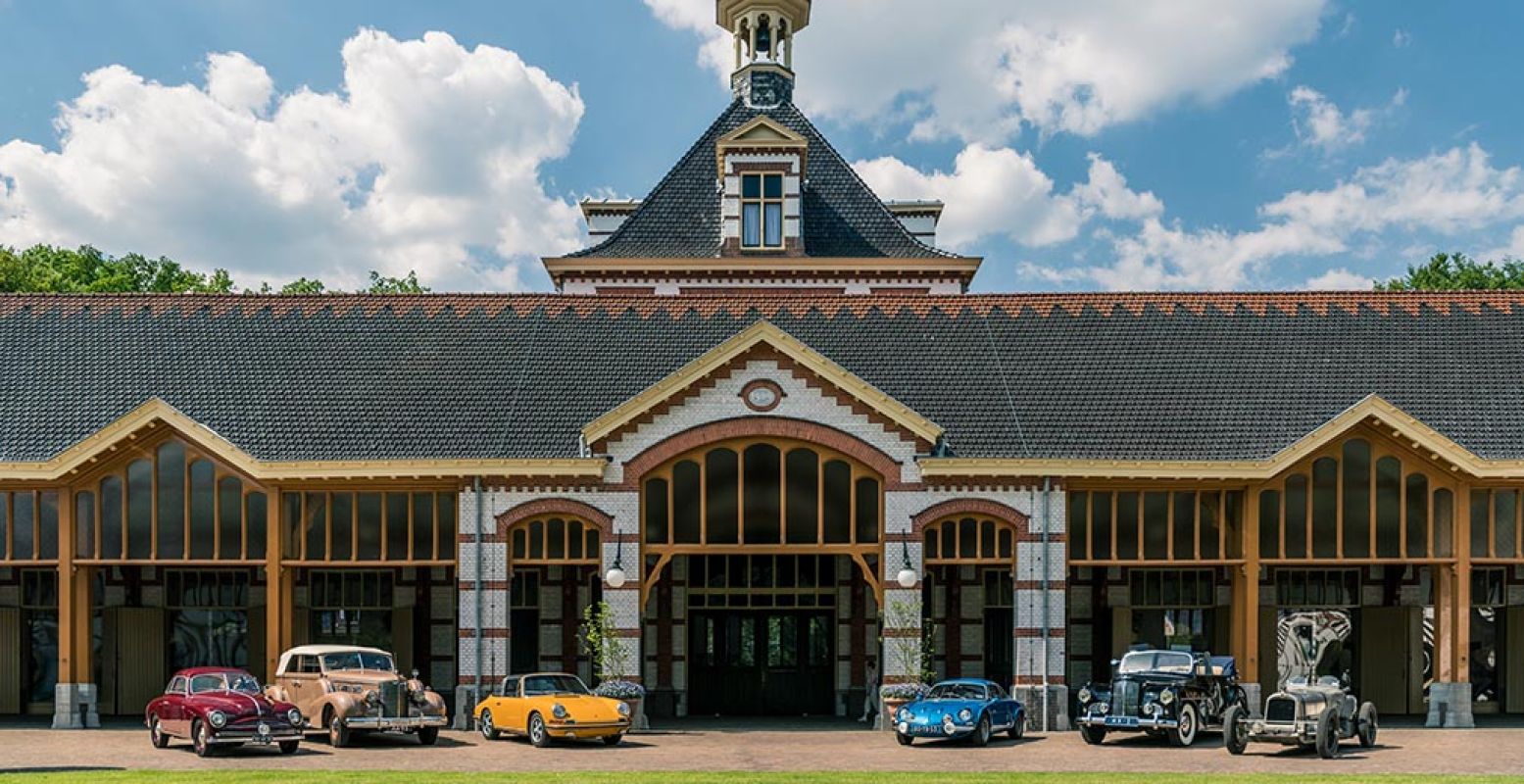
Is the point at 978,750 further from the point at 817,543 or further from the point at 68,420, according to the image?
the point at 68,420

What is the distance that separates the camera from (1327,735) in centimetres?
2655

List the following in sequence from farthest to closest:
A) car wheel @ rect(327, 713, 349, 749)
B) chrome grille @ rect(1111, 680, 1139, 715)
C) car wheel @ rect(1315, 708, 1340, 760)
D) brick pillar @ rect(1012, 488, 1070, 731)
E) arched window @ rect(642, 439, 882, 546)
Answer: arched window @ rect(642, 439, 882, 546) < brick pillar @ rect(1012, 488, 1070, 731) < chrome grille @ rect(1111, 680, 1139, 715) < car wheel @ rect(327, 713, 349, 749) < car wheel @ rect(1315, 708, 1340, 760)

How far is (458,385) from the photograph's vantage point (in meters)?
35.5

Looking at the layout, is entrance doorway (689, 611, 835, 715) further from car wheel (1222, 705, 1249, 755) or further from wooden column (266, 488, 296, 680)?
car wheel (1222, 705, 1249, 755)

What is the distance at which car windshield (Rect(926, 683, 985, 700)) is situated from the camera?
2931 centimetres

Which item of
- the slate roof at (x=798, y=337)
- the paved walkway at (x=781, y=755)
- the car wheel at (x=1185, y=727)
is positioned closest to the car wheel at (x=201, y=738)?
the paved walkway at (x=781, y=755)

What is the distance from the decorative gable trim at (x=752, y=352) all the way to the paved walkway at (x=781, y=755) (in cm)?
593

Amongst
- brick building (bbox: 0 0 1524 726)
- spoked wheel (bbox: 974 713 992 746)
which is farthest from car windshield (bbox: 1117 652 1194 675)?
spoked wheel (bbox: 974 713 992 746)

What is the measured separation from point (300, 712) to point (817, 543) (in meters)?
10.2

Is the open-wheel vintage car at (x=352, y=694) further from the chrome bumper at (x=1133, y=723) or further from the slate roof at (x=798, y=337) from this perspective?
the chrome bumper at (x=1133, y=723)

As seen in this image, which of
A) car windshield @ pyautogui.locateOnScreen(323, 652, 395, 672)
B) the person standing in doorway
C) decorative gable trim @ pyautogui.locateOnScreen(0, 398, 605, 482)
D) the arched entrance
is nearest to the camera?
car windshield @ pyautogui.locateOnScreen(323, 652, 395, 672)

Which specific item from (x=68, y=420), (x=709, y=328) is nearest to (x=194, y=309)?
(x=68, y=420)

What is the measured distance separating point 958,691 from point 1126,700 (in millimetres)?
2929

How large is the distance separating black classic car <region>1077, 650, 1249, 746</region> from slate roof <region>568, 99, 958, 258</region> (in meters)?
→ 17.1
